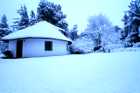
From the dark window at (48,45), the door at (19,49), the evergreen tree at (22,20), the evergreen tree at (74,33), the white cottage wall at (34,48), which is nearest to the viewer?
the white cottage wall at (34,48)

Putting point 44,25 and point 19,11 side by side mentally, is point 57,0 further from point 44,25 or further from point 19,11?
point 44,25

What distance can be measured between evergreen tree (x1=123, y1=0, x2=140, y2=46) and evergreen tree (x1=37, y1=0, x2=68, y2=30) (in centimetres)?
1179

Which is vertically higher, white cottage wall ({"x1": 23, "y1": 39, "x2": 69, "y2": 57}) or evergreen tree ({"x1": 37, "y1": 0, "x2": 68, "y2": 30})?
evergreen tree ({"x1": 37, "y1": 0, "x2": 68, "y2": 30})

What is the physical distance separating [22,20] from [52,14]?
A: 826 centimetres

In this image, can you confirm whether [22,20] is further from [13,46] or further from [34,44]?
[34,44]

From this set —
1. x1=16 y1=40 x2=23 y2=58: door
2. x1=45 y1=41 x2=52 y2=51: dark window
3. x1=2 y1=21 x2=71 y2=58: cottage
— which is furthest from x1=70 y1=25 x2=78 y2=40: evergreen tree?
x1=16 y1=40 x2=23 y2=58: door

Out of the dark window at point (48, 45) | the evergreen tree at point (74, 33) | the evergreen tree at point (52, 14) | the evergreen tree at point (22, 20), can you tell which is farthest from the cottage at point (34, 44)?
the evergreen tree at point (22, 20)

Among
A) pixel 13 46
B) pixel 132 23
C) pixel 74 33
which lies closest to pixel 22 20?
pixel 74 33

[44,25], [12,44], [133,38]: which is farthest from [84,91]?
[133,38]

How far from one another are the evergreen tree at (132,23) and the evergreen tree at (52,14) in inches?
464

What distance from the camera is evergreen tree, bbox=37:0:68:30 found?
111 ft

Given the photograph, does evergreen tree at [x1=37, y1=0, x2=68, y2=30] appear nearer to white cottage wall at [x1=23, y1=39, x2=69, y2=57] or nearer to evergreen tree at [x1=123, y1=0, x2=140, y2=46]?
evergreen tree at [x1=123, y1=0, x2=140, y2=46]

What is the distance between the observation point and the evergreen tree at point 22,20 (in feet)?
125

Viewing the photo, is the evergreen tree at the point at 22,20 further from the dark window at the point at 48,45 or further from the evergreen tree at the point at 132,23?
the evergreen tree at the point at 132,23
